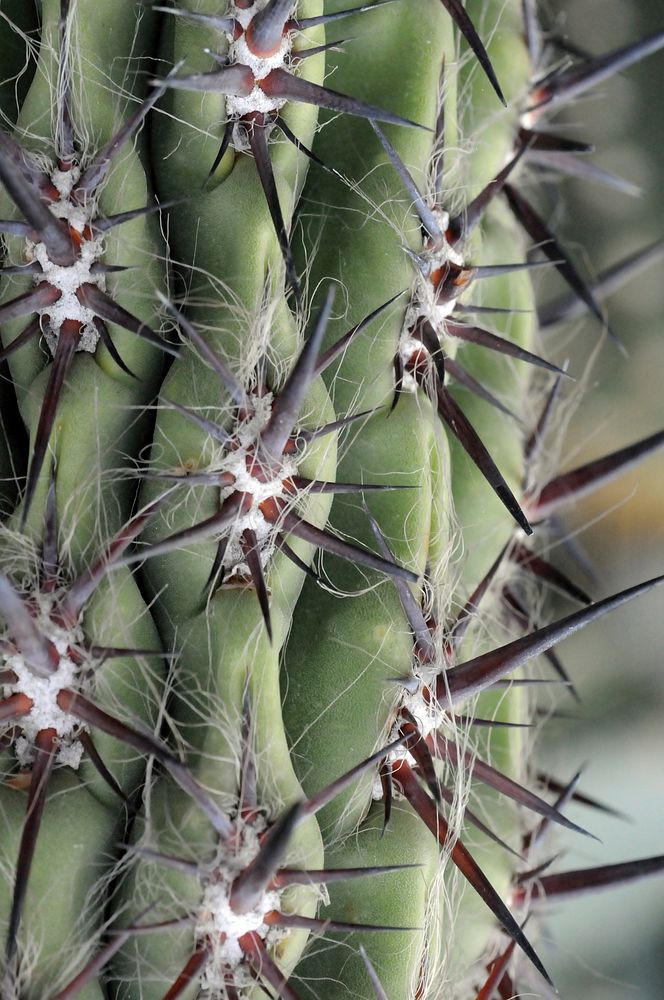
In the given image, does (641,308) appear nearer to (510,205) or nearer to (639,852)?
(510,205)

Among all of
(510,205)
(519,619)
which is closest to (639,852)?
(519,619)

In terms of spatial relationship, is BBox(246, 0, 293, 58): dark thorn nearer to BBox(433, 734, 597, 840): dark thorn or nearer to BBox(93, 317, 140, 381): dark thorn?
BBox(93, 317, 140, 381): dark thorn

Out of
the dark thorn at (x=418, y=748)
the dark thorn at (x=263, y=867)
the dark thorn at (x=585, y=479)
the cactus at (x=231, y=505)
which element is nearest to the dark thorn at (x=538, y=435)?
the dark thorn at (x=585, y=479)

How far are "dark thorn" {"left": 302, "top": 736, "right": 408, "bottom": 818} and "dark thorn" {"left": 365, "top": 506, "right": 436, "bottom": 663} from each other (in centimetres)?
5

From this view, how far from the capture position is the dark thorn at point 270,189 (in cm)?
46

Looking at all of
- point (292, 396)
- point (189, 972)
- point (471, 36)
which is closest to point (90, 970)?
point (189, 972)

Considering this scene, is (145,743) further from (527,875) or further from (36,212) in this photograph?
(527,875)

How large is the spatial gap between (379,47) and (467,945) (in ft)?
1.72

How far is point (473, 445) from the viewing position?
1.84 ft

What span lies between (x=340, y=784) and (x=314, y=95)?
299 millimetres

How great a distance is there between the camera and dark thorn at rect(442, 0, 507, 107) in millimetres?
526

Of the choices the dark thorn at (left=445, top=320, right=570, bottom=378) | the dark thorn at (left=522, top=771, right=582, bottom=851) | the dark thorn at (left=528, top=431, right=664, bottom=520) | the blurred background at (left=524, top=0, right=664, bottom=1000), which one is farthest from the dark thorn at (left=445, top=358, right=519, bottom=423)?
the blurred background at (left=524, top=0, right=664, bottom=1000)

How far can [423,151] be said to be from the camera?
21.2 inches

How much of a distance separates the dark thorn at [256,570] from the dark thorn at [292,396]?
0.04 m
